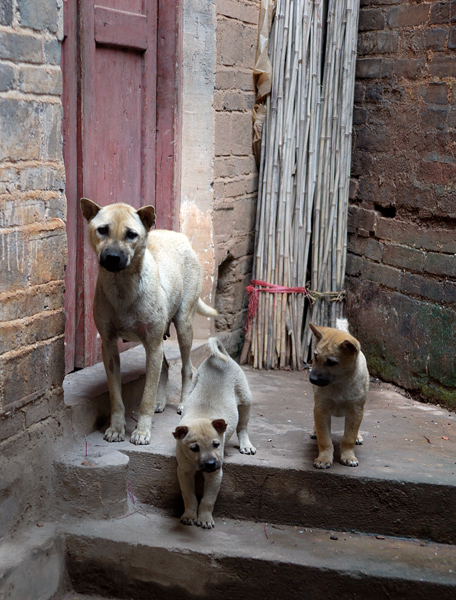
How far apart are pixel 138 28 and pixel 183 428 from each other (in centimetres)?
296

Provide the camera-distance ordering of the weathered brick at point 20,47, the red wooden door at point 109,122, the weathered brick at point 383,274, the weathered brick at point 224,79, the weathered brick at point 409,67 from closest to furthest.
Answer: the weathered brick at point 20,47, the red wooden door at point 109,122, the weathered brick at point 409,67, the weathered brick at point 224,79, the weathered brick at point 383,274

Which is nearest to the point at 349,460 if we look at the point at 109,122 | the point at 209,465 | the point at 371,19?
the point at 209,465

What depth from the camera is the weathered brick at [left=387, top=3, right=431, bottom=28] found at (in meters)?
5.54

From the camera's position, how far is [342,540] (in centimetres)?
415

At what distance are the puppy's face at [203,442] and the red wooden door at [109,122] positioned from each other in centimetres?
148

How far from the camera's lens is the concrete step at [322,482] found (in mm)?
4148

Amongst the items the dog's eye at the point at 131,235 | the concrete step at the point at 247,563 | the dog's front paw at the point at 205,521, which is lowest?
the concrete step at the point at 247,563

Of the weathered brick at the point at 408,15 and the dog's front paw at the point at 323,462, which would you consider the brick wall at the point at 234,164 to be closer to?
the weathered brick at the point at 408,15

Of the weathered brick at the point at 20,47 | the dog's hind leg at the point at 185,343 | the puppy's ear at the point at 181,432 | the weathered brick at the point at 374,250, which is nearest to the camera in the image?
the weathered brick at the point at 20,47

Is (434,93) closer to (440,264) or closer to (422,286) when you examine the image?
(440,264)

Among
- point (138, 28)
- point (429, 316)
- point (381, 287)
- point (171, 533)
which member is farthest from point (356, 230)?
point (171, 533)

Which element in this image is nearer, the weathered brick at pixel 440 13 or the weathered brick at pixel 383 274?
the weathered brick at pixel 440 13

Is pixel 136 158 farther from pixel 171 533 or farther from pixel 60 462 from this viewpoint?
pixel 171 533

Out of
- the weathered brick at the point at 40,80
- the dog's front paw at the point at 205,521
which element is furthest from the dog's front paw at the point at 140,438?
the weathered brick at the point at 40,80
